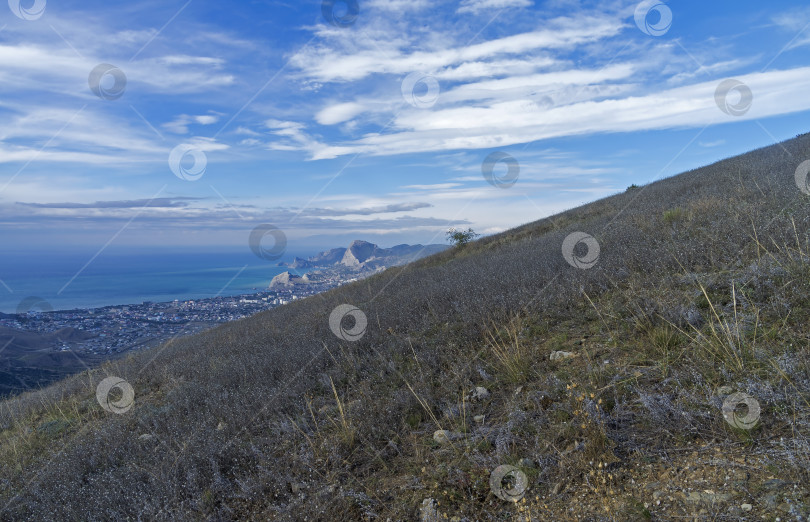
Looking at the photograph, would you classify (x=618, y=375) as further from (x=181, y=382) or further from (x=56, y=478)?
(x=181, y=382)

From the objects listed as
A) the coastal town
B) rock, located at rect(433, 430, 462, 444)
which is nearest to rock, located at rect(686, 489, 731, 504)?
rock, located at rect(433, 430, 462, 444)

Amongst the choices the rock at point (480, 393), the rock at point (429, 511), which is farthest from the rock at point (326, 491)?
the rock at point (480, 393)

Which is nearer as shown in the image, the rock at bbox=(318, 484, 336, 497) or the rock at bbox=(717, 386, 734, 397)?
the rock at bbox=(717, 386, 734, 397)

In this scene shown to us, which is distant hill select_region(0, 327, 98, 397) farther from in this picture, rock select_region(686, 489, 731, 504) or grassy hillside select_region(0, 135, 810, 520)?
rock select_region(686, 489, 731, 504)

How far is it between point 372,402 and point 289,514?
1.50m

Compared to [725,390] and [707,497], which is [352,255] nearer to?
[725,390]

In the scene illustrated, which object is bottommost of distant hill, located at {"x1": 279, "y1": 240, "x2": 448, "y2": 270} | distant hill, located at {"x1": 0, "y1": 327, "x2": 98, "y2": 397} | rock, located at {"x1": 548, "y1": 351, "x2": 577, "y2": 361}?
distant hill, located at {"x1": 0, "y1": 327, "x2": 98, "y2": 397}

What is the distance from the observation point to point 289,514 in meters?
3.02

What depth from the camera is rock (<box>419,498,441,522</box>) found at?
267cm

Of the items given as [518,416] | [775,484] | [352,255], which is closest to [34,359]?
[518,416]

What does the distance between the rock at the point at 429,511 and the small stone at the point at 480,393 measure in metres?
1.36

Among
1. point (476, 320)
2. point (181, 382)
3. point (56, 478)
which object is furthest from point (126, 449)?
point (476, 320)

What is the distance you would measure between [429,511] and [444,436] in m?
0.82

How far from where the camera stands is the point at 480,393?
4.09 m
